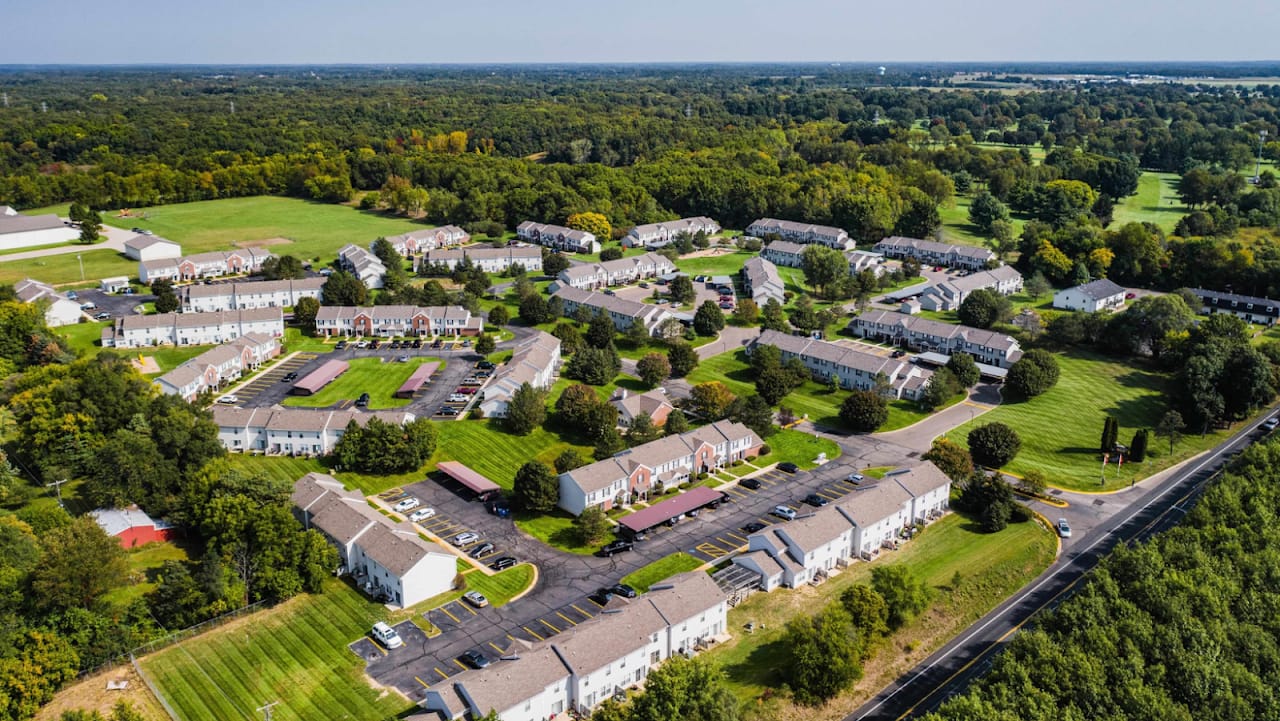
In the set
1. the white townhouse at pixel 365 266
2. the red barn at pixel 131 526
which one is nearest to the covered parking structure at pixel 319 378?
the red barn at pixel 131 526

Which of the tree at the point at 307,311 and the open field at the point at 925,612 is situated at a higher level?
the tree at the point at 307,311

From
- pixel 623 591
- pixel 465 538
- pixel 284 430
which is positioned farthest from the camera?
pixel 284 430

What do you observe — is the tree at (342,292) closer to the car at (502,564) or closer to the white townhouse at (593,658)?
the car at (502,564)

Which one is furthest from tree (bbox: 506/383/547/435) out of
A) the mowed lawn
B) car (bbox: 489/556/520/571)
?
the mowed lawn

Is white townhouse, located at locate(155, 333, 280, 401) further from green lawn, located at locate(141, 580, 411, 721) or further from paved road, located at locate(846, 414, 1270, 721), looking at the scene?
paved road, located at locate(846, 414, 1270, 721)

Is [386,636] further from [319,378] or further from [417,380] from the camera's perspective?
[319,378]

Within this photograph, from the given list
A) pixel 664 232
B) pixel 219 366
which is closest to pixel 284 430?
pixel 219 366
